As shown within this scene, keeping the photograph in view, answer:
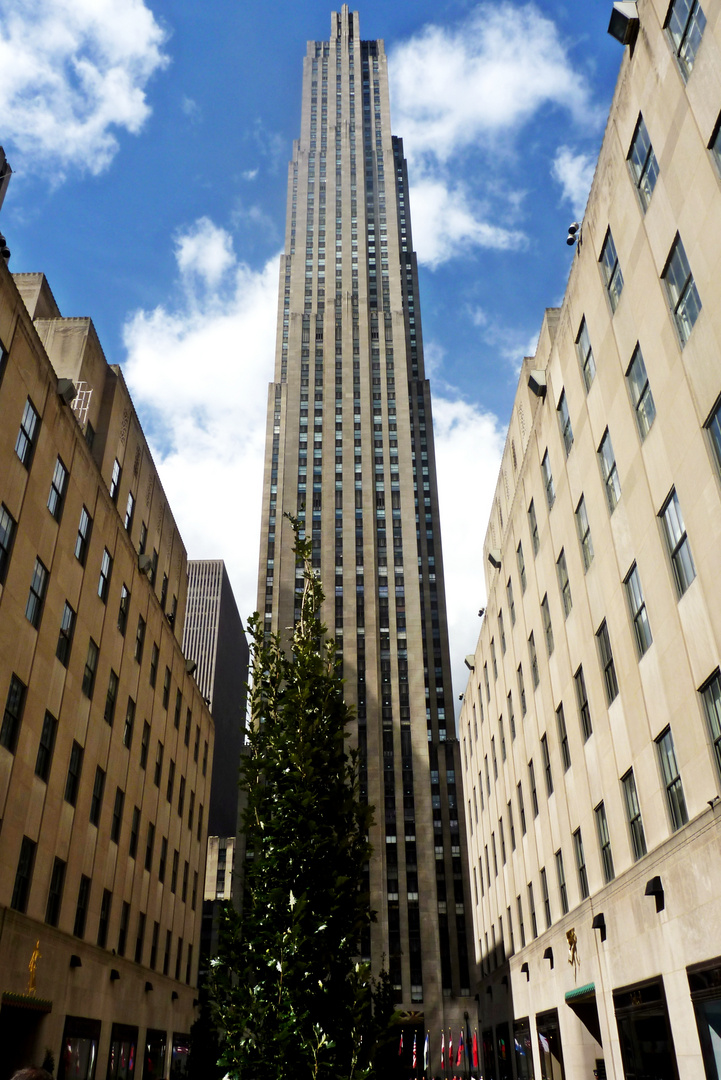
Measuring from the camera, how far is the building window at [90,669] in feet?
107

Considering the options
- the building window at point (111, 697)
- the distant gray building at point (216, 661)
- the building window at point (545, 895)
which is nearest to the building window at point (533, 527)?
the building window at point (545, 895)

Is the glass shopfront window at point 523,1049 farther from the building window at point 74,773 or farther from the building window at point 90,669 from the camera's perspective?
the building window at point 90,669

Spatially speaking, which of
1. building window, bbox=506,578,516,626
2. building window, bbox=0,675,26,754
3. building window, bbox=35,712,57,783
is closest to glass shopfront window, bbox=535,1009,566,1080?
building window, bbox=506,578,516,626

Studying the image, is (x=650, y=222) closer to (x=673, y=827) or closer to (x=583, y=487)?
(x=583, y=487)

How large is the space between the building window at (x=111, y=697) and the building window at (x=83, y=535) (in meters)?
6.01

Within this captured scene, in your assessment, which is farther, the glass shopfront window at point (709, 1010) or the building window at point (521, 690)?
the building window at point (521, 690)

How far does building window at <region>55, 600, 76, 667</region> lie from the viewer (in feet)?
97.1

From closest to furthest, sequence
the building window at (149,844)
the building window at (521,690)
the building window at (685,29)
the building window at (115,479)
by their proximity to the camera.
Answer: the building window at (685,29) → the building window at (521,690) → the building window at (115,479) → the building window at (149,844)

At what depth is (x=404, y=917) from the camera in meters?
90.1

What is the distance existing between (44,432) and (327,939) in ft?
60.8

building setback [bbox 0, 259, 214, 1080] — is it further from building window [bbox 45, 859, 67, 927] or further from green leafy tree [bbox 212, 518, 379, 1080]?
green leafy tree [bbox 212, 518, 379, 1080]

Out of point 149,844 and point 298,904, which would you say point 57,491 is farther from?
point 149,844

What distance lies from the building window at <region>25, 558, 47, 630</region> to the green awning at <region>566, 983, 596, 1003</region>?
20907mm

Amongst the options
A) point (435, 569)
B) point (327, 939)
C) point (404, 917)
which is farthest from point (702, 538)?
point (435, 569)
